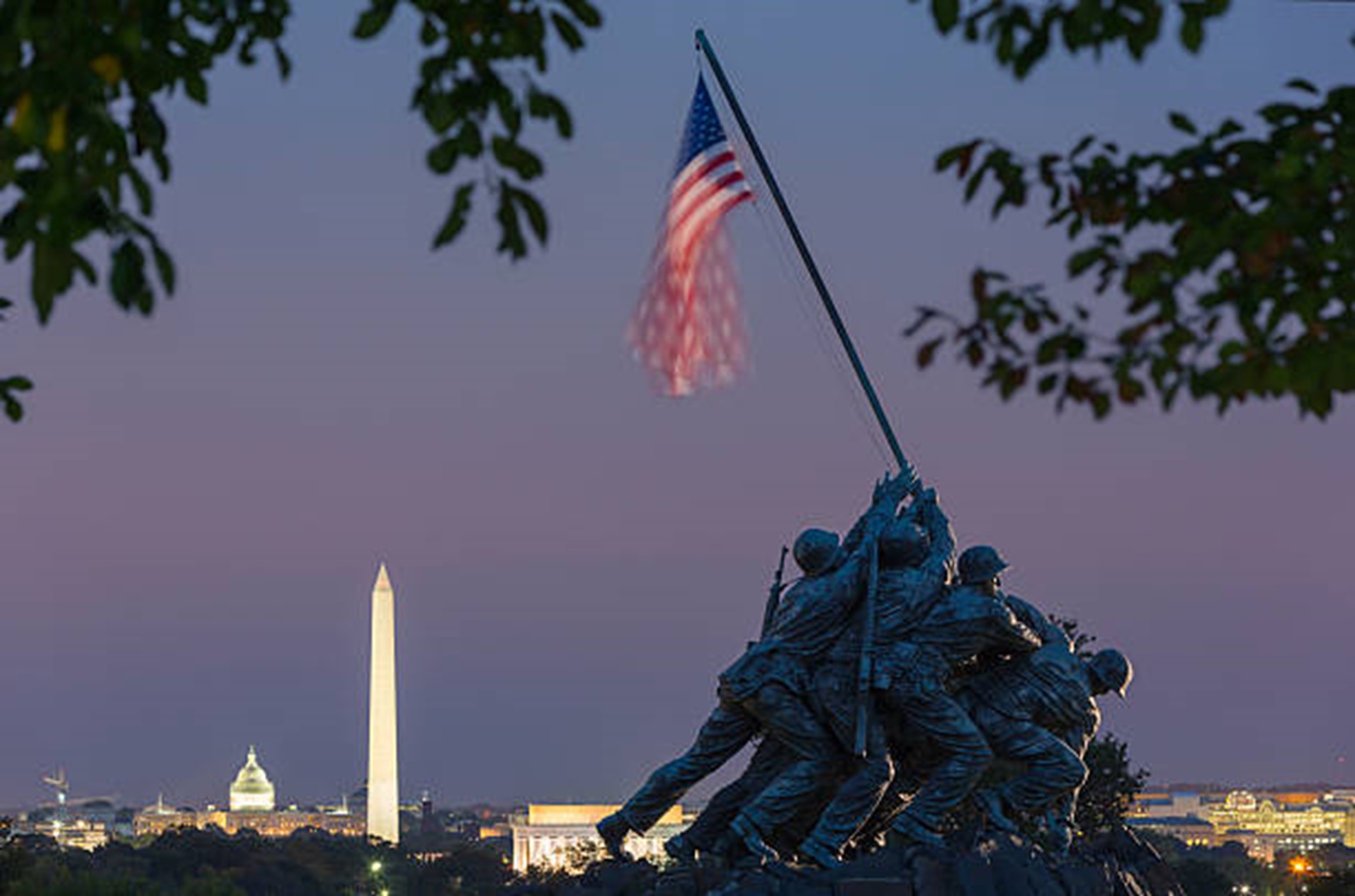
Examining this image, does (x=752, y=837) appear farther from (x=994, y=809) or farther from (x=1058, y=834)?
Answer: (x=1058, y=834)

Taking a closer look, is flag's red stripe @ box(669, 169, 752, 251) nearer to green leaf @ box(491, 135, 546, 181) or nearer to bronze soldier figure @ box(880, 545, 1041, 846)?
bronze soldier figure @ box(880, 545, 1041, 846)

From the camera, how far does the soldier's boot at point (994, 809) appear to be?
16625mm

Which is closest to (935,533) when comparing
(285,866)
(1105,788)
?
(1105,788)

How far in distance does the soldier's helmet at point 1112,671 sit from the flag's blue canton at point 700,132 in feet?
18.4

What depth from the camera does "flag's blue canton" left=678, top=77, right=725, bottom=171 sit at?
1947 cm

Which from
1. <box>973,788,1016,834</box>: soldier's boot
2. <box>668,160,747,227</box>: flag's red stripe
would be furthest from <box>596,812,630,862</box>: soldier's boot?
<box>668,160,747,227</box>: flag's red stripe

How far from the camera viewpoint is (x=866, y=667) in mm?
15844

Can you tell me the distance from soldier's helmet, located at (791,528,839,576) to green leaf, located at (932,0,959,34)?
9932 millimetres

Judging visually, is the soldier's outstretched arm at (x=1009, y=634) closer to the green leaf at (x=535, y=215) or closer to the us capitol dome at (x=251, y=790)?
the green leaf at (x=535, y=215)

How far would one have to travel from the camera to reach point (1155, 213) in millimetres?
7246

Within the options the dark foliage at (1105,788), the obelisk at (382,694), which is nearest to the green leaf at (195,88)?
the dark foliage at (1105,788)

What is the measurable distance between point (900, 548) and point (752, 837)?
2.39 meters

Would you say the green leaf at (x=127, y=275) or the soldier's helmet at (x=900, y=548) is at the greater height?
the soldier's helmet at (x=900, y=548)

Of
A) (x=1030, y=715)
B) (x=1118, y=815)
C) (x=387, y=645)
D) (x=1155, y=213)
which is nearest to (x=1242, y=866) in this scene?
(x=387, y=645)
